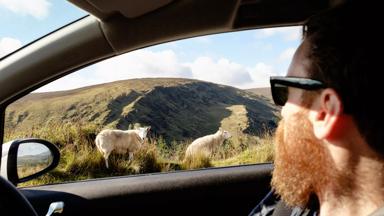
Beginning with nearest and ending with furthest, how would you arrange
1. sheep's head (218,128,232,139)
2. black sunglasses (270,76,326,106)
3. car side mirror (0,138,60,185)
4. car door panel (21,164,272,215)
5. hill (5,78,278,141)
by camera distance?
black sunglasses (270,76,326,106)
car side mirror (0,138,60,185)
car door panel (21,164,272,215)
hill (5,78,278,141)
sheep's head (218,128,232,139)

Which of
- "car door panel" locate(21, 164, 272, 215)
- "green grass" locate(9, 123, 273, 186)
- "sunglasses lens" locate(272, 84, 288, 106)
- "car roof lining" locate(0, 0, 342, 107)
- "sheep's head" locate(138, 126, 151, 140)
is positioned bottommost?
"car door panel" locate(21, 164, 272, 215)

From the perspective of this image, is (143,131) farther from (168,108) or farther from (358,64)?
(358,64)

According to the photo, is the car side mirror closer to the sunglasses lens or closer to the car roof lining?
the car roof lining

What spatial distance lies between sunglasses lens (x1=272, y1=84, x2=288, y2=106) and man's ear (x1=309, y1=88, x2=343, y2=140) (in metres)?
0.22

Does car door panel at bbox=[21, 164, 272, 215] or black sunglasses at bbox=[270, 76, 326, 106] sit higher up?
black sunglasses at bbox=[270, 76, 326, 106]

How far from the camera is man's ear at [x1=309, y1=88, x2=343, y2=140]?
5.78ft

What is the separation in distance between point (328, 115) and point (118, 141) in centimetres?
274

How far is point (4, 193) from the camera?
185 centimetres

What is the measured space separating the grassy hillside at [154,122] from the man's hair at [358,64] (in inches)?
68.8

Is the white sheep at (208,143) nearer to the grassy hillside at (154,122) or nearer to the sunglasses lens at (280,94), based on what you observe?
the grassy hillside at (154,122)

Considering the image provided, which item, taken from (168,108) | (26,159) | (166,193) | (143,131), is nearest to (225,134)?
(168,108)

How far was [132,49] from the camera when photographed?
2771 millimetres

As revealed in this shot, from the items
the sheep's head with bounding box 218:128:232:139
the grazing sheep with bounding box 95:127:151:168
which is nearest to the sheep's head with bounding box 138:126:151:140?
the grazing sheep with bounding box 95:127:151:168

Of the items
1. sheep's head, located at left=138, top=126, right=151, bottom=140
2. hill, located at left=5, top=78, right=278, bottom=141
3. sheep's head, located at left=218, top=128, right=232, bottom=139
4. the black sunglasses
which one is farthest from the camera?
sheep's head, located at left=218, top=128, right=232, bottom=139
